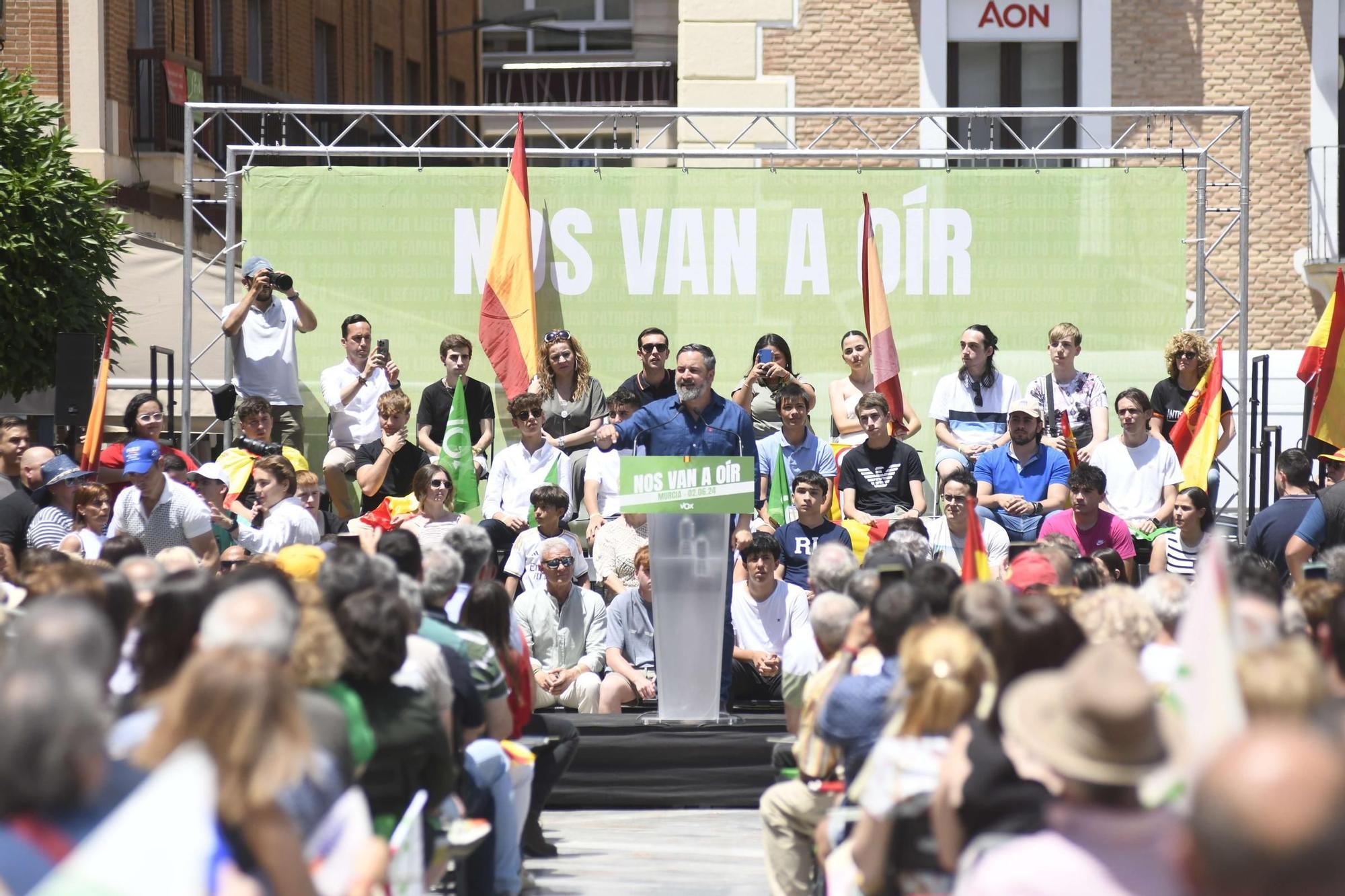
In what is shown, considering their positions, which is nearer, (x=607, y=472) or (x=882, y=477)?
(x=882, y=477)

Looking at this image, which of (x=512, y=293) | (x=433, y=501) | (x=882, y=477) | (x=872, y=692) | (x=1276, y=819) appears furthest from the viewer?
(x=512, y=293)

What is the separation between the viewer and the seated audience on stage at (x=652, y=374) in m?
11.3

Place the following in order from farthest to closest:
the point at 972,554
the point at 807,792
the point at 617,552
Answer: the point at 617,552 → the point at 972,554 → the point at 807,792

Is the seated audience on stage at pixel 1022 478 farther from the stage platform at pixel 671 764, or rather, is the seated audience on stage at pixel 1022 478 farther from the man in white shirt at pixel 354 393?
the man in white shirt at pixel 354 393

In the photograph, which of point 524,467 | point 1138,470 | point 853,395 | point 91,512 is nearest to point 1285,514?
point 1138,470

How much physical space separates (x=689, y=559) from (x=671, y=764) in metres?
1.03

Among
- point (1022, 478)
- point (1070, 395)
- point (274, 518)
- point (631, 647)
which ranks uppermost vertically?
point (1070, 395)

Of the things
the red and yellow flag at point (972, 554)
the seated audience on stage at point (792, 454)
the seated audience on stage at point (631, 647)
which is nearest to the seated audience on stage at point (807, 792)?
the red and yellow flag at point (972, 554)

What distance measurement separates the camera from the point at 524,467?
A: 1136 centimetres

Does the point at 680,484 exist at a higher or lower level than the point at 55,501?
higher

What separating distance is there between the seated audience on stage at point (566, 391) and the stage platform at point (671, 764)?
139 inches

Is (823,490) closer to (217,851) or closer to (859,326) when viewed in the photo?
(859,326)

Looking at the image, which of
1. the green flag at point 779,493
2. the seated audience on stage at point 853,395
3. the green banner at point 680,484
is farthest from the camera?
the seated audience on stage at point 853,395

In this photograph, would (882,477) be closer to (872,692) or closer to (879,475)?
(879,475)
